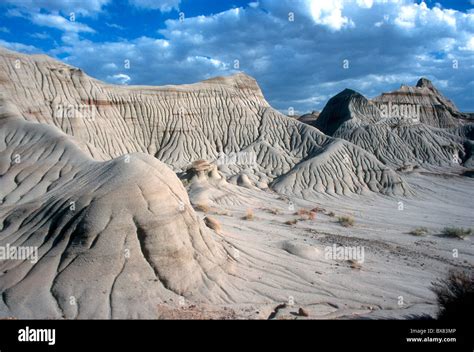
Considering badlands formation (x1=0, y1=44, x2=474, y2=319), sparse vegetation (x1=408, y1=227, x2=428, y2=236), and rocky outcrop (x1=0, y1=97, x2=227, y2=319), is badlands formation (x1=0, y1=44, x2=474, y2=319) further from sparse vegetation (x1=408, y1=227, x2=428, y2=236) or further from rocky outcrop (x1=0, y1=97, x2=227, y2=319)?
sparse vegetation (x1=408, y1=227, x2=428, y2=236)

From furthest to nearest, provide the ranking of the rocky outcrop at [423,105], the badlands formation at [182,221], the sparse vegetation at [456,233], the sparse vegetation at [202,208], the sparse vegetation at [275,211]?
the rocky outcrop at [423,105] < the sparse vegetation at [275,211] < the sparse vegetation at [202,208] < the sparse vegetation at [456,233] < the badlands formation at [182,221]

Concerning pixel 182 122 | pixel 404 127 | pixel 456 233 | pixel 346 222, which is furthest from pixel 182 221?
pixel 404 127

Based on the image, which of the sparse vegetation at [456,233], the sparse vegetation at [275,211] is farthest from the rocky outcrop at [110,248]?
the sparse vegetation at [456,233]

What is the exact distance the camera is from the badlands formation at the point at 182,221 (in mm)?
8430

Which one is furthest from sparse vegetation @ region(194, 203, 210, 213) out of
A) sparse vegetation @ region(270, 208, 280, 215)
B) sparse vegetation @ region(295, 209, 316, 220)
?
sparse vegetation @ region(295, 209, 316, 220)

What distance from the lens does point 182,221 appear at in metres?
10.2

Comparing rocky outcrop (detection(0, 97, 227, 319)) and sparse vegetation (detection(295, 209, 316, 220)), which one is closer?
rocky outcrop (detection(0, 97, 227, 319))

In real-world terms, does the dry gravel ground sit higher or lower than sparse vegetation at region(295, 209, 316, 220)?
lower

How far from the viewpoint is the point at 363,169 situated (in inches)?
1451

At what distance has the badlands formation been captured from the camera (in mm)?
8430

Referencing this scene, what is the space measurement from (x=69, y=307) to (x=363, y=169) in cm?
3344

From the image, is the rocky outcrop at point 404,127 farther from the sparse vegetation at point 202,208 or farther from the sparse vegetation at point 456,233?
the sparse vegetation at point 202,208
